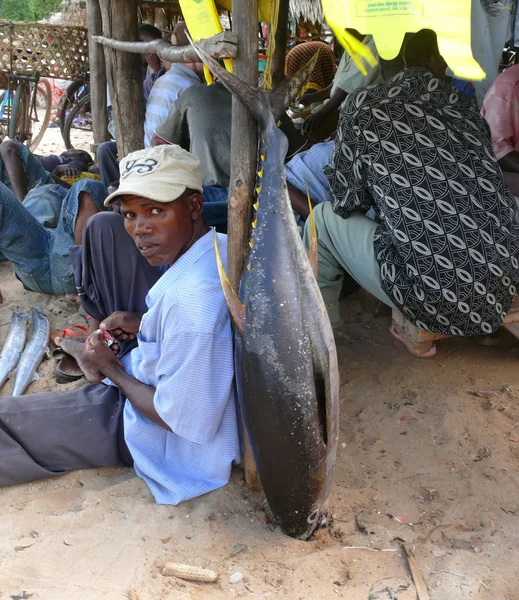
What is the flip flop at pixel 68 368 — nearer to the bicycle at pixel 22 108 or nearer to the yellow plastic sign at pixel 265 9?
the yellow plastic sign at pixel 265 9

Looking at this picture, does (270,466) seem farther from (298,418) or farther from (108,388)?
(108,388)

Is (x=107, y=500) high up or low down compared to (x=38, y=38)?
down

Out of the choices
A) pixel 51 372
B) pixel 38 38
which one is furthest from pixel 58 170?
pixel 51 372

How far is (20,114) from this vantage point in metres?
7.78

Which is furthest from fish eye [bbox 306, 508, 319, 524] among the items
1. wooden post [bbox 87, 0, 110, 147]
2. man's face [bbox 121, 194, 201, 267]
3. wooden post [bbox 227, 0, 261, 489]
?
wooden post [bbox 87, 0, 110, 147]

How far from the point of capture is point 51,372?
376 centimetres

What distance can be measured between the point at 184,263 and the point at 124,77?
7.08 ft

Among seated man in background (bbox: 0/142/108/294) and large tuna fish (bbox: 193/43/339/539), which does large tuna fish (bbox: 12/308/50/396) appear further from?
large tuna fish (bbox: 193/43/339/539)

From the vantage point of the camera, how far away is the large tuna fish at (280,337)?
6.22 feet

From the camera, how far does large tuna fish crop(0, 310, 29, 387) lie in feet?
12.2

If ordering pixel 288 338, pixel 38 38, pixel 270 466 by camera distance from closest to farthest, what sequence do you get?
1. pixel 288 338
2. pixel 270 466
3. pixel 38 38

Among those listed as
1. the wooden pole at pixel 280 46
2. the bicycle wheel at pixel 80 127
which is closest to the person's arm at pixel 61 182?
the bicycle wheel at pixel 80 127

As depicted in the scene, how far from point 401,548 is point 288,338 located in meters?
0.95

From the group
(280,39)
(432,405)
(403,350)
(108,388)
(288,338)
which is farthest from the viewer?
(280,39)
